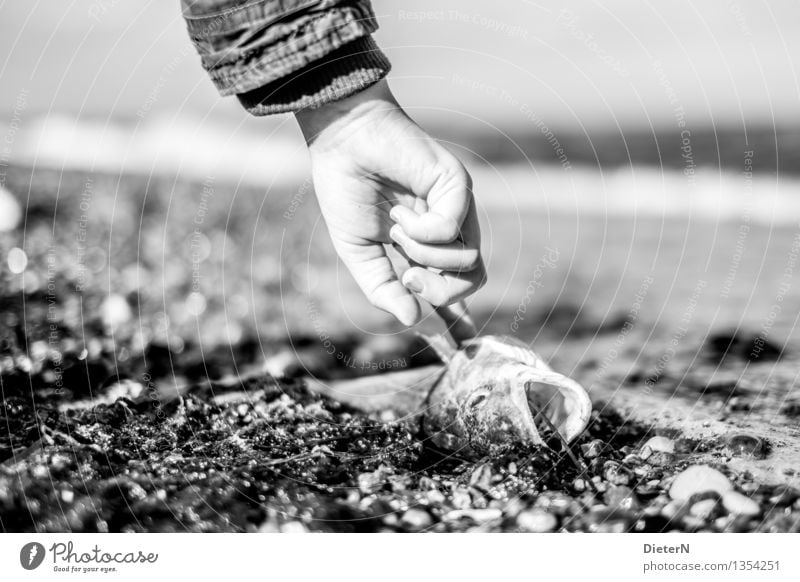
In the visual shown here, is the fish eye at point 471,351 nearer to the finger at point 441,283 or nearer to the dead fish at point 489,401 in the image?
the dead fish at point 489,401

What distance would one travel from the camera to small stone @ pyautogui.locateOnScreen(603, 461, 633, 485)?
151cm

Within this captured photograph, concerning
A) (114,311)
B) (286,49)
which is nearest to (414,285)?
(286,49)

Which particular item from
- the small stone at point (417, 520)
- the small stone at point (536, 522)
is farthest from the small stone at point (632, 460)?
the small stone at point (417, 520)

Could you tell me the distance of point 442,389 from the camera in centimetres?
167

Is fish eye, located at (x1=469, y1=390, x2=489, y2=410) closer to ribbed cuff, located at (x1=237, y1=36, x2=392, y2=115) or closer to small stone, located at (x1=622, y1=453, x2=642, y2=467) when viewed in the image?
small stone, located at (x1=622, y1=453, x2=642, y2=467)

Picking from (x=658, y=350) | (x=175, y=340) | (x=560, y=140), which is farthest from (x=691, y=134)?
(x=175, y=340)

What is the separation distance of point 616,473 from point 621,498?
0.20 ft

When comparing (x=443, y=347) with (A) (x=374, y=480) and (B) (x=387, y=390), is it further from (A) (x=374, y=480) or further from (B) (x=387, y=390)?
(A) (x=374, y=480)

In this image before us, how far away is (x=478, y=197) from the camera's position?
499 cm

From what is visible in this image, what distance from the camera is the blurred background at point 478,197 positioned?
2541mm

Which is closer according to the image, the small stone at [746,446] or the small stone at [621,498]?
the small stone at [621,498]

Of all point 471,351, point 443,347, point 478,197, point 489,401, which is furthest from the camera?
point 478,197
